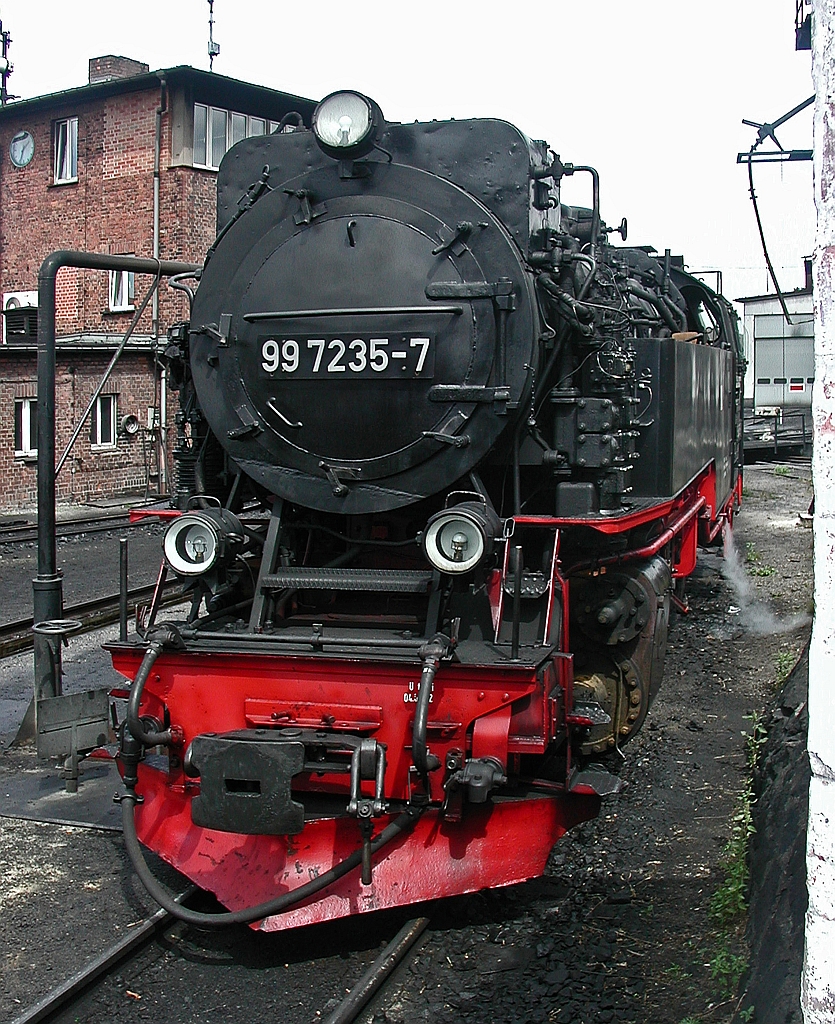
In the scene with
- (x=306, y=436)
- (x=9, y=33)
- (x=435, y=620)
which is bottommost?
(x=435, y=620)

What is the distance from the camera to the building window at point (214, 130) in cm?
2005

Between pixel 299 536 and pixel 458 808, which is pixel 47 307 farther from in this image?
pixel 458 808

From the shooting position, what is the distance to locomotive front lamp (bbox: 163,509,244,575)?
446 cm

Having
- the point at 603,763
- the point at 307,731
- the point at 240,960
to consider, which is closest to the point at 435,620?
the point at 307,731

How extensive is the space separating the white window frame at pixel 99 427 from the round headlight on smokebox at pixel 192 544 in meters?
15.6

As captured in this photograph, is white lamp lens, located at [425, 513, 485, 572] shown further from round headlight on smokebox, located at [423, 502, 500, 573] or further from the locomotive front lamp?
the locomotive front lamp

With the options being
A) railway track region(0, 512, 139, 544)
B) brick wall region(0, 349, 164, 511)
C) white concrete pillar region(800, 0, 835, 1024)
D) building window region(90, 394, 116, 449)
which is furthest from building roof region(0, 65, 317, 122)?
white concrete pillar region(800, 0, 835, 1024)

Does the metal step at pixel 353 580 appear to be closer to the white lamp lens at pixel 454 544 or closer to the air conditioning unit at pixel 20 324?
the white lamp lens at pixel 454 544

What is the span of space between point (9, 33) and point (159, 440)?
15.0 meters

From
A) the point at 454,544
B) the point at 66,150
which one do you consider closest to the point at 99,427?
the point at 66,150

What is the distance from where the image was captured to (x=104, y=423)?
776 inches

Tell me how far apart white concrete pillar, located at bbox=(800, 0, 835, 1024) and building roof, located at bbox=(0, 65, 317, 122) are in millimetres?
18875

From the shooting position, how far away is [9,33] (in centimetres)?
2792

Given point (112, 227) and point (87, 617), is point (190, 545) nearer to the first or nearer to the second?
point (87, 617)
